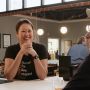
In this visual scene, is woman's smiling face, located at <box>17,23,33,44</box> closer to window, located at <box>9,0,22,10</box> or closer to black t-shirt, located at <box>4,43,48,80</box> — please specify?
black t-shirt, located at <box>4,43,48,80</box>

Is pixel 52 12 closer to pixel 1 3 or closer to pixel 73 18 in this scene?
pixel 73 18

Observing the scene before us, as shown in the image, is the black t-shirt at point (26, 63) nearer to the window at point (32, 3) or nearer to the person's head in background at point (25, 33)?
the person's head in background at point (25, 33)

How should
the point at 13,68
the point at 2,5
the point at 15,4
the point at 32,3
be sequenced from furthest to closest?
the point at 2,5
the point at 15,4
the point at 32,3
the point at 13,68

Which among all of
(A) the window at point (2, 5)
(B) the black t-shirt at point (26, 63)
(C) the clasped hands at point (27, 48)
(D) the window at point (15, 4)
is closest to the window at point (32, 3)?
(D) the window at point (15, 4)

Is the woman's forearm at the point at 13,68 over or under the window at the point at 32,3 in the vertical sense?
under

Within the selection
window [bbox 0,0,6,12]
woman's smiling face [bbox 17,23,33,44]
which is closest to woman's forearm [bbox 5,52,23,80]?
woman's smiling face [bbox 17,23,33,44]

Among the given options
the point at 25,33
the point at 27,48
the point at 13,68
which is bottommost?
the point at 13,68

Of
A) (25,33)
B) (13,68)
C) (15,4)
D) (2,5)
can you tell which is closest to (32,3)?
(15,4)

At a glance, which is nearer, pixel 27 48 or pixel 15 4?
pixel 27 48

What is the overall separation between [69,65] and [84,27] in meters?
3.03

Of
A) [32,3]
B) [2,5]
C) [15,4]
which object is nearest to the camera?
[32,3]

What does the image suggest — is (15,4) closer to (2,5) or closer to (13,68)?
(2,5)

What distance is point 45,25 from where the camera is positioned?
5684 millimetres

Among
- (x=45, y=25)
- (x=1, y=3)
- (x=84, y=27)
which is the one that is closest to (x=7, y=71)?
(x=84, y=27)
